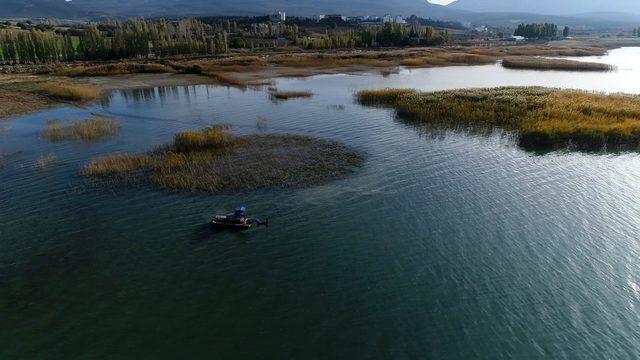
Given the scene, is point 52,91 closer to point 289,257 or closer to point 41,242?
point 41,242

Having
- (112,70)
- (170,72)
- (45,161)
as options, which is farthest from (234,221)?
(112,70)

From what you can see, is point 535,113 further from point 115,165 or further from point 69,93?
point 69,93

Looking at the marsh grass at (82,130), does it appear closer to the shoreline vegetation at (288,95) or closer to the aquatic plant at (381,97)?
the shoreline vegetation at (288,95)

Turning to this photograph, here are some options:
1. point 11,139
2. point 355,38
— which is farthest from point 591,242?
point 355,38

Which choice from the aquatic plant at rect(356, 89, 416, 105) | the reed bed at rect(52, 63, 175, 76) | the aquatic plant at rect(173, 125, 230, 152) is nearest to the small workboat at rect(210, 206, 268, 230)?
the aquatic plant at rect(173, 125, 230, 152)

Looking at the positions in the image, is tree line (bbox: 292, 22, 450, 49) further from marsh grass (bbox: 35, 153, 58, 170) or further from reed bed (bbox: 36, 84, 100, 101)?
marsh grass (bbox: 35, 153, 58, 170)

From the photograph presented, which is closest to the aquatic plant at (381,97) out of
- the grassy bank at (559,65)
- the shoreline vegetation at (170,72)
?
the shoreline vegetation at (170,72)
